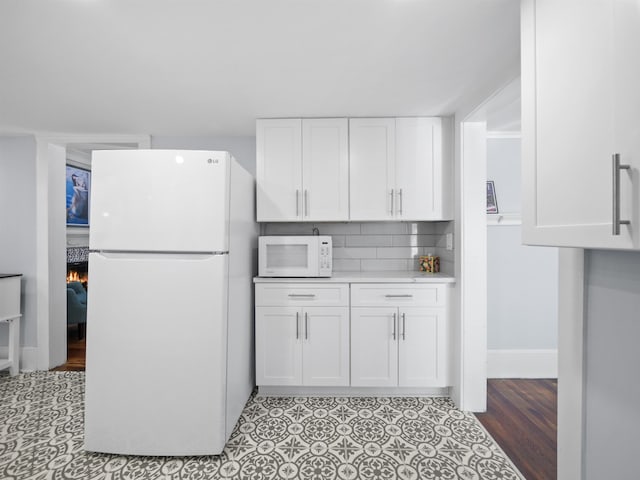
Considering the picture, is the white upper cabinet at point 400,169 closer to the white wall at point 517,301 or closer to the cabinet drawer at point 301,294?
the cabinet drawer at point 301,294

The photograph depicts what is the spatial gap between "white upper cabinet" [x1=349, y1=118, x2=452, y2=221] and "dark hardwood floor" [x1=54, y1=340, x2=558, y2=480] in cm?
149

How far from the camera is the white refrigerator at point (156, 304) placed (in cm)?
194

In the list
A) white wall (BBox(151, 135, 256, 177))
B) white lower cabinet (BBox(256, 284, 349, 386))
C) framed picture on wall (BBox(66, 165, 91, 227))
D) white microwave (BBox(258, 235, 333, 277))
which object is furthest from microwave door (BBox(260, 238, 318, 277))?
framed picture on wall (BBox(66, 165, 91, 227))

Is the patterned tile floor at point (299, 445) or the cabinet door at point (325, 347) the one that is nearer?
the patterned tile floor at point (299, 445)

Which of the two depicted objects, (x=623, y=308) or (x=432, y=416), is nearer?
(x=623, y=308)

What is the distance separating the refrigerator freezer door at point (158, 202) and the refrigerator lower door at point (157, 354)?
93 millimetres

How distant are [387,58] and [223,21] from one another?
856 millimetres

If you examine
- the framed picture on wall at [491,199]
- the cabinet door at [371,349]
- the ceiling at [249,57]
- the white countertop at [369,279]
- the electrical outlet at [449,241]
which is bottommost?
the cabinet door at [371,349]

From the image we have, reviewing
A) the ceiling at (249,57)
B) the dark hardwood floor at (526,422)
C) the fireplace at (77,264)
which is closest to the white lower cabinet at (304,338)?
the dark hardwood floor at (526,422)

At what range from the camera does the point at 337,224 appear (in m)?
3.15

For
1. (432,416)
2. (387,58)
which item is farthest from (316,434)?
(387,58)

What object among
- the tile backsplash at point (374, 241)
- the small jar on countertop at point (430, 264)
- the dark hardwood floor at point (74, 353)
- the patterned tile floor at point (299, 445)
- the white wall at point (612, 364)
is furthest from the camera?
the dark hardwood floor at point (74, 353)

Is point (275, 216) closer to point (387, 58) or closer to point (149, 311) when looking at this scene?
point (149, 311)

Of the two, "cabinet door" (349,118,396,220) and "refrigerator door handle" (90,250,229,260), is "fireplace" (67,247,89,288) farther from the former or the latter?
"cabinet door" (349,118,396,220)
